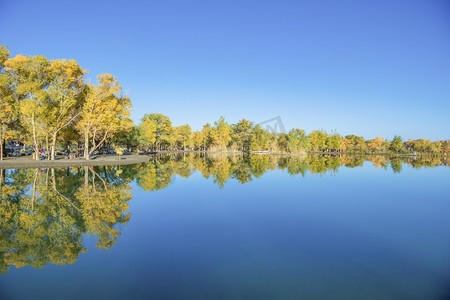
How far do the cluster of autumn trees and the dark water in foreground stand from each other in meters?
15.0

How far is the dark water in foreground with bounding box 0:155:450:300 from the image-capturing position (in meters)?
4.50

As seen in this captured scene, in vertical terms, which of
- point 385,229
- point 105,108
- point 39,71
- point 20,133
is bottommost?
point 385,229

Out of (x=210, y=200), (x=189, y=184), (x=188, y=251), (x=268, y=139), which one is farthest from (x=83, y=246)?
(x=268, y=139)

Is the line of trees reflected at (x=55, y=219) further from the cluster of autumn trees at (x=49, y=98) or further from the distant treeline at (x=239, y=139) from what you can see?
the distant treeline at (x=239, y=139)

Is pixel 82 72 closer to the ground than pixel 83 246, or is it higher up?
higher up

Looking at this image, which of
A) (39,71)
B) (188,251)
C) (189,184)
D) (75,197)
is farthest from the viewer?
(39,71)

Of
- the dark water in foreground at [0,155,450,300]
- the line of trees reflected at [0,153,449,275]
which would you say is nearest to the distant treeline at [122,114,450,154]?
the line of trees reflected at [0,153,449,275]

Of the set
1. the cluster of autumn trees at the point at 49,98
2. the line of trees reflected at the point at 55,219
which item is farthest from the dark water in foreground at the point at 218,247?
the cluster of autumn trees at the point at 49,98

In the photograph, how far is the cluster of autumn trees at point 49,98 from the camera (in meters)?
23.8

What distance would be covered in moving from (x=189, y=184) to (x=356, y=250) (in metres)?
11.2

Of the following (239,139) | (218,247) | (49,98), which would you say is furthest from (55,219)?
(239,139)

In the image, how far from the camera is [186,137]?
3268 inches

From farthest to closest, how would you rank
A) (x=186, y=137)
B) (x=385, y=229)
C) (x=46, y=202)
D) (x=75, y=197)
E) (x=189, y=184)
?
(x=186, y=137), (x=189, y=184), (x=75, y=197), (x=46, y=202), (x=385, y=229)

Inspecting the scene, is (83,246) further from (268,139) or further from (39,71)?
(268,139)
